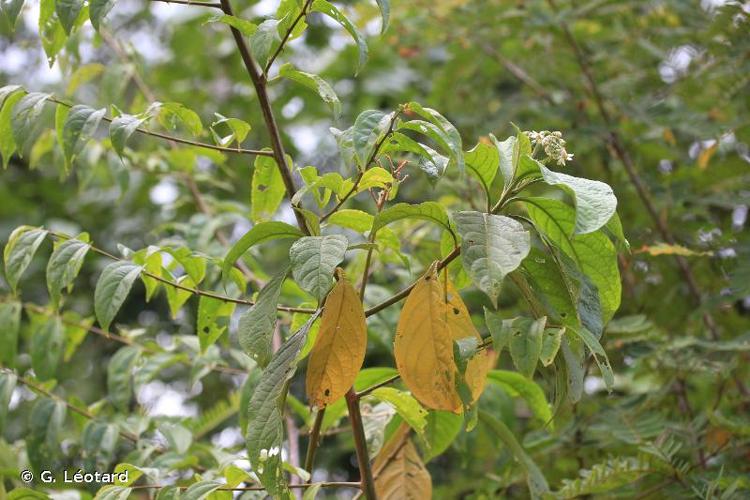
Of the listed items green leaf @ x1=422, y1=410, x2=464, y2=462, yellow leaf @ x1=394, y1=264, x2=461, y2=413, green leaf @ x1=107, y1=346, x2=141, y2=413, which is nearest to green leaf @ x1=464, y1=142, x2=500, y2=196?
→ yellow leaf @ x1=394, y1=264, x2=461, y2=413

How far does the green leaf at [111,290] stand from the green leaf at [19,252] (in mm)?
99

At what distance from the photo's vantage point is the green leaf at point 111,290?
0.97 m

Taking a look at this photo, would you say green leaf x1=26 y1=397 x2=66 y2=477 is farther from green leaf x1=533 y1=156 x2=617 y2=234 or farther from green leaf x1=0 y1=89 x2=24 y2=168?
green leaf x1=533 y1=156 x2=617 y2=234

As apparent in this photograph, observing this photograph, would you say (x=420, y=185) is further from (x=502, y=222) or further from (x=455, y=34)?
(x=502, y=222)

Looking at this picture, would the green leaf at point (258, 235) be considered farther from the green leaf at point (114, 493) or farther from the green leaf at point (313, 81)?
the green leaf at point (114, 493)

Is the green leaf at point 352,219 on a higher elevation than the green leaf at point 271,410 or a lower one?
higher

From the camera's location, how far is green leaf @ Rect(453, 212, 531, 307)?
0.73 metres

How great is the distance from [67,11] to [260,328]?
0.40 meters

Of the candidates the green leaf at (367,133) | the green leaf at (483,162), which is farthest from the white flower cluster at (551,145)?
the green leaf at (367,133)

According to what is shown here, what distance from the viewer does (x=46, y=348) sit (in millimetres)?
1411

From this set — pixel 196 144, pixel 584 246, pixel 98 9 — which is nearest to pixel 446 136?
pixel 584 246

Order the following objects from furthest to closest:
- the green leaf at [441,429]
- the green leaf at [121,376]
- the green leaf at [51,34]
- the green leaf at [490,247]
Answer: the green leaf at [121,376] < the green leaf at [441,429] < the green leaf at [51,34] < the green leaf at [490,247]

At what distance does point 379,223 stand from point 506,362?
126 cm

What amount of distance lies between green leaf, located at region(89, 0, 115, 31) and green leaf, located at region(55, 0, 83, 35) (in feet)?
0.05
